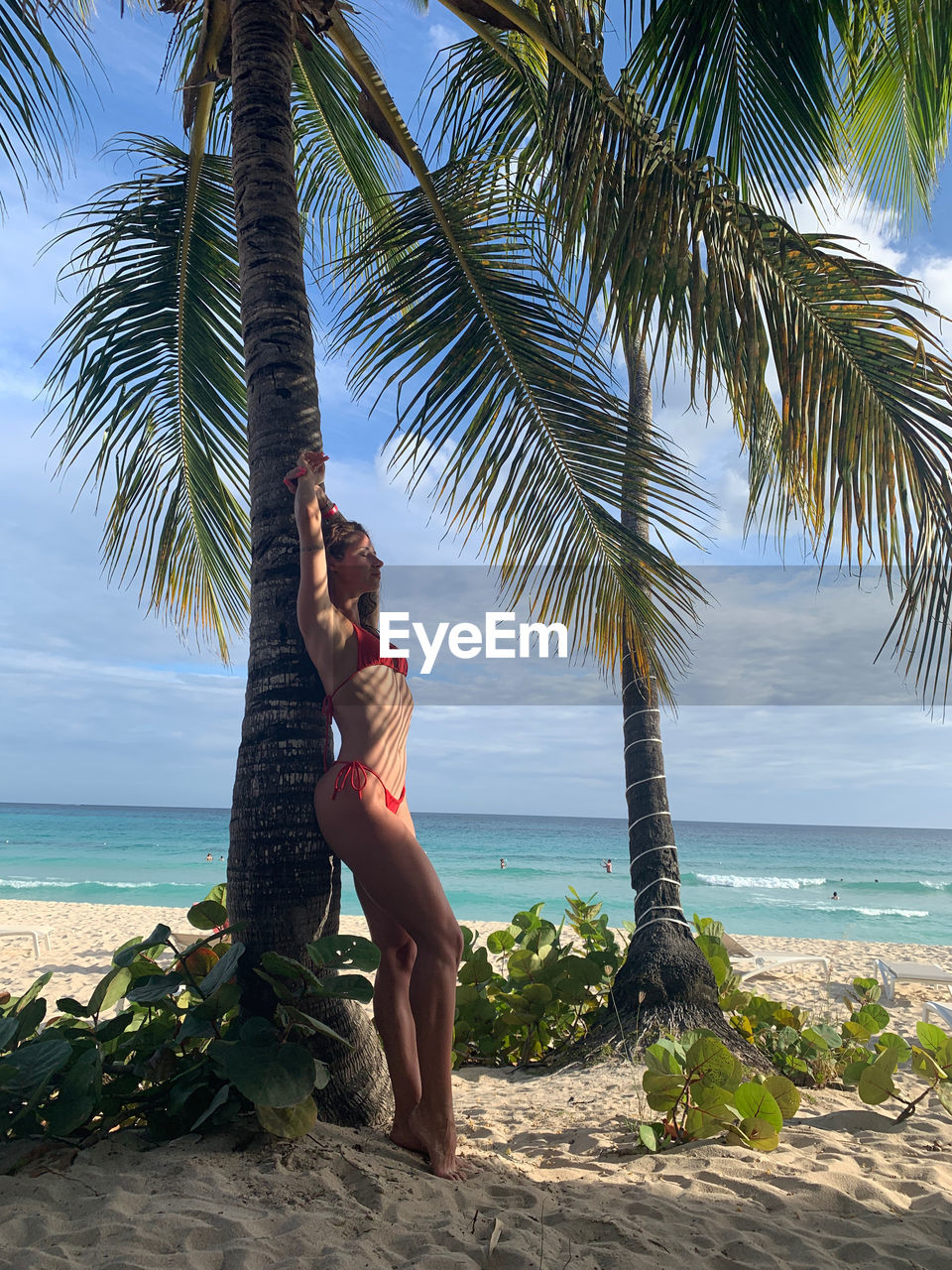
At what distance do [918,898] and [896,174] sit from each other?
27016mm

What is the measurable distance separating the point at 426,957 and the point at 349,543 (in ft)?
4.33

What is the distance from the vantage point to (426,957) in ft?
7.23

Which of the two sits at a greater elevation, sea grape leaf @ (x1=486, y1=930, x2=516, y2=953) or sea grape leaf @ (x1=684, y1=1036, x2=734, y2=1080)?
sea grape leaf @ (x1=684, y1=1036, x2=734, y2=1080)

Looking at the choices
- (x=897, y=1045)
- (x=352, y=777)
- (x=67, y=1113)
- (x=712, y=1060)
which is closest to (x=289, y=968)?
(x=352, y=777)

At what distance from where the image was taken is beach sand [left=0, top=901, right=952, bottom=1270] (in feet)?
5.62

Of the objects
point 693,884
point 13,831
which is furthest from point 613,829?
point 13,831

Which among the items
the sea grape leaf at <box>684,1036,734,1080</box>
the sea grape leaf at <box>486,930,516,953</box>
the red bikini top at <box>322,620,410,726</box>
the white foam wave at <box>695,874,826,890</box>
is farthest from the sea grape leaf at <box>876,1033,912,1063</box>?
the white foam wave at <box>695,874,826,890</box>

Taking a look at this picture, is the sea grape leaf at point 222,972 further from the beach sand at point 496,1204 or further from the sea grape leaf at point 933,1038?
the sea grape leaf at point 933,1038

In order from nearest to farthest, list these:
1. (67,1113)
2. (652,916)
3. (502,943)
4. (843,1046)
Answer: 1. (67,1113)
2. (843,1046)
3. (502,943)
4. (652,916)

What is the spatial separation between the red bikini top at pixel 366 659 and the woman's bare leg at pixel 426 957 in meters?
0.45

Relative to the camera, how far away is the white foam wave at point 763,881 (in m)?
29.5

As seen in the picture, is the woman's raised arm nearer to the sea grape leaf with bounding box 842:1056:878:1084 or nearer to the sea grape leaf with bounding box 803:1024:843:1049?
the sea grape leaf with bounding box 842:1056:878:1084

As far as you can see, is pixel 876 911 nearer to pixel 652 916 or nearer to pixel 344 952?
pixel 652 916

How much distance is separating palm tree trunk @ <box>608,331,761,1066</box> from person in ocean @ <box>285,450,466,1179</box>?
195 cm
